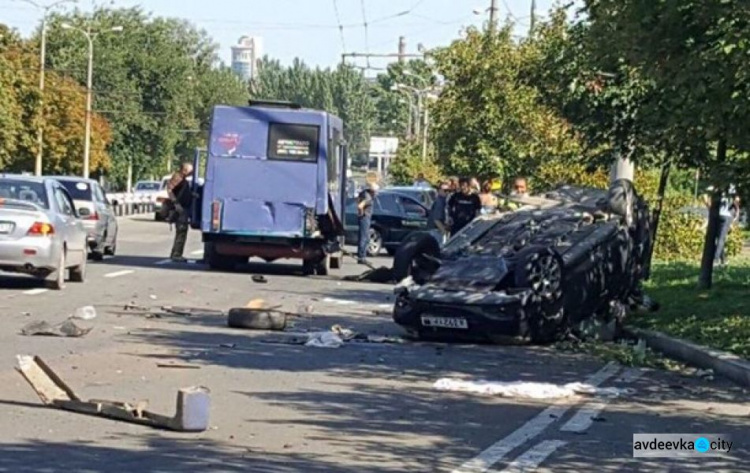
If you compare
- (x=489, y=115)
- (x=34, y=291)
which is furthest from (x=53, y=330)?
(x=489, y=115)

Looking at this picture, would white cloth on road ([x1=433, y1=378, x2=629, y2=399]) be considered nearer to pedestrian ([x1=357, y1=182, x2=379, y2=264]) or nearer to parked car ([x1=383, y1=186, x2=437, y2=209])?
pedestrian ([x1=357, y1=182, x2=379, y2=264])

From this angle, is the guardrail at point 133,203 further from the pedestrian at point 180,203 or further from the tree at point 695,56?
the tree at point 695,56

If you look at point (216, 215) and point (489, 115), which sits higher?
point (489, 115)

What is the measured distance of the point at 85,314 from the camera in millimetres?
18375

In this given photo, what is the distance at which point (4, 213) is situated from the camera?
21.6 meters

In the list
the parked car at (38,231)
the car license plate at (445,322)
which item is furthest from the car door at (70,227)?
the car license plate at (445,322)

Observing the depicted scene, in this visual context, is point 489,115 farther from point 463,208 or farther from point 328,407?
point 328,407

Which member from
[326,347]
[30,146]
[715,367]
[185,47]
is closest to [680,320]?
[715,367]

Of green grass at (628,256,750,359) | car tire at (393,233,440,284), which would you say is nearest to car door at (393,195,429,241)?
green grass at (628,256,750,359)

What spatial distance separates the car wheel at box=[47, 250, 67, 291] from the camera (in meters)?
22.0

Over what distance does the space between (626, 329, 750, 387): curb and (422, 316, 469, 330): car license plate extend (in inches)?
86.5

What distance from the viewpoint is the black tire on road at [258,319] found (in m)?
17.8

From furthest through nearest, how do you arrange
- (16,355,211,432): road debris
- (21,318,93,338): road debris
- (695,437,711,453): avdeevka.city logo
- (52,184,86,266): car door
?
1. (52,184,86,266): car door
2. (21,318,93,338): road debris
3. (695,437,711,453): avdeevka.city logo
4. (16,355,211,432): road debris

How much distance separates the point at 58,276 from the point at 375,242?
1760 centimetres
